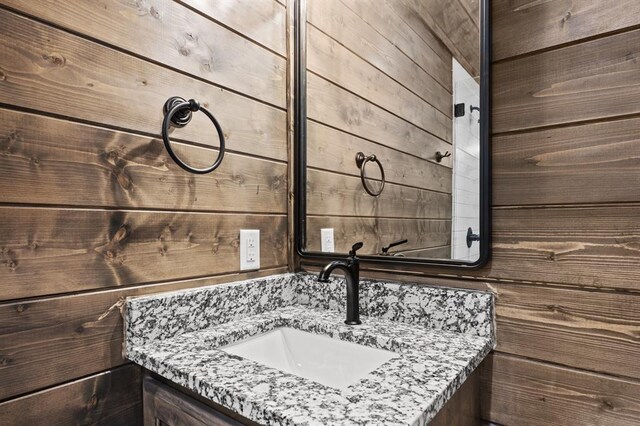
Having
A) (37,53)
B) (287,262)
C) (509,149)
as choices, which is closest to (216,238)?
(287,262)

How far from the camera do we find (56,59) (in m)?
0.77

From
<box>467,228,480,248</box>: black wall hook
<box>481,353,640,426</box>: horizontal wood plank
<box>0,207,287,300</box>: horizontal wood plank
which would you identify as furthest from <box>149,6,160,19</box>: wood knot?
<box>481,353,640,426</box>: horizontal wood plank

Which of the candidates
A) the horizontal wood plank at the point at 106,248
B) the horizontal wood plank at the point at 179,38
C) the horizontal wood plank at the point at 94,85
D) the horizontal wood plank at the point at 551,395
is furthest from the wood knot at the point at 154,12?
the horizontal wood plank at the point at 551,395

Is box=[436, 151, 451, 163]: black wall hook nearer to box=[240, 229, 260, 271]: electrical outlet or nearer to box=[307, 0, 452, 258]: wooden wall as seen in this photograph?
box=[307, 0, 452, 258]: wooden wall

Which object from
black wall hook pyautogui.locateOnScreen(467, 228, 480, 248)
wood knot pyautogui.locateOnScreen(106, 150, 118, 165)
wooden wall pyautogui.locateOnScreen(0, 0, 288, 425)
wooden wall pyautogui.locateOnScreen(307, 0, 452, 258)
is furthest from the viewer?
wooden wall pyautogui.locateOnScreen(307, 0, 452, 258)

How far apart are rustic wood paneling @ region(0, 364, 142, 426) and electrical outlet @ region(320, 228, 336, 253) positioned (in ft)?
2.11

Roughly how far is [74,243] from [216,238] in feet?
1.18

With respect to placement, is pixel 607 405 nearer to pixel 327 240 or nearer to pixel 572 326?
pixel 572 326

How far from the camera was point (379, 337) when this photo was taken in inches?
36.9

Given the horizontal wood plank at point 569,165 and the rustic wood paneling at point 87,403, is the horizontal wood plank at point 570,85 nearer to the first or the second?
the horizontal wood plank at point 569,165

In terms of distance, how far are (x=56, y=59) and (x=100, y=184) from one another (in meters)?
0.26

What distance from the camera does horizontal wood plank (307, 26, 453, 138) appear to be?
105 cm

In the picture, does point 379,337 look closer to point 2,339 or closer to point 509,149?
point 509,149

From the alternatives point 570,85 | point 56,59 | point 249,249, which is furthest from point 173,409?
point 570,85
